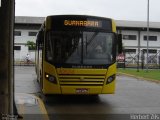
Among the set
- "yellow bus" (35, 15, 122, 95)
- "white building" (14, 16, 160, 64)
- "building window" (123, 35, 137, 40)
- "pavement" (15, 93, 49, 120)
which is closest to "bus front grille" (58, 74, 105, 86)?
"yellow bus" (35, 15, 122, 95)

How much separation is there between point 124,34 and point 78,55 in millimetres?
60328

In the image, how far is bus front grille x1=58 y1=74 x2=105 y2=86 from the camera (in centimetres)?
1572

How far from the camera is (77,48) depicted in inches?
632

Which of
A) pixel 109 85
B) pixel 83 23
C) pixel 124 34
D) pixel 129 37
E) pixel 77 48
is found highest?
pixel 124 34

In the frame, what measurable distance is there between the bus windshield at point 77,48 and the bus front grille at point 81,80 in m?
0.47

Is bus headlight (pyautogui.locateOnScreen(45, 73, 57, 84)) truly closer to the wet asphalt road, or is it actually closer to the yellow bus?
the yellow bus

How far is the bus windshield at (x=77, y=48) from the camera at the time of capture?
627 inches

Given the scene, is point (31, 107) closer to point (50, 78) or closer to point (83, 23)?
point (50, 78)

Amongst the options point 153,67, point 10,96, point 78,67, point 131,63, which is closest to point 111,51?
point 78,67

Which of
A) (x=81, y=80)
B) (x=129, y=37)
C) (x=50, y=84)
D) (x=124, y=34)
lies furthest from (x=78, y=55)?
(x=129, y=37)

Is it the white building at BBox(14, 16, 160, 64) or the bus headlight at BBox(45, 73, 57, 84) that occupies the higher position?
the white building at BBox(14, 16, 160, 64)

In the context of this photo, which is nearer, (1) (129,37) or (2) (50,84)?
(2) (50,84)

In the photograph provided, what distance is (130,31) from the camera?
2995 inches

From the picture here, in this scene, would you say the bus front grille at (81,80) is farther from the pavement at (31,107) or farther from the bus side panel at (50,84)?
the pavement at (31,107)
